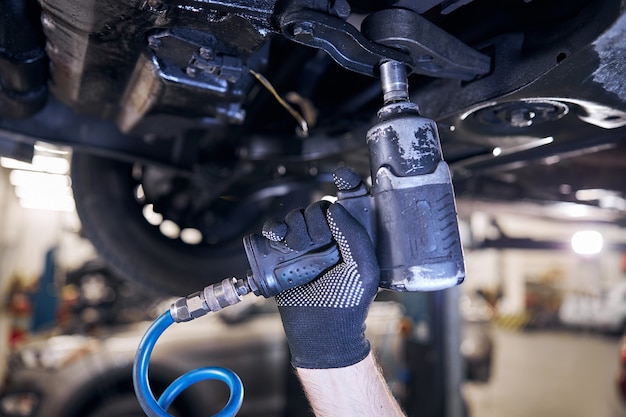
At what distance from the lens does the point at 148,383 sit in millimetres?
585

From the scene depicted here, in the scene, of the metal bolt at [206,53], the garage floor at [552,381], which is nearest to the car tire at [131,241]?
the metal bolt at [206,53]

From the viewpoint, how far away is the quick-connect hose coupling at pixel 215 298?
565 mm

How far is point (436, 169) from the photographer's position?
0.50 metres

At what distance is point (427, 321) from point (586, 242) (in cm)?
109

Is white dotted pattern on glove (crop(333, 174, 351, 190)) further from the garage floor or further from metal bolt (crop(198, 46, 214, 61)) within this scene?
the garage floor

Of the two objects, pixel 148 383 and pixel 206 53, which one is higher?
pixel 206 53

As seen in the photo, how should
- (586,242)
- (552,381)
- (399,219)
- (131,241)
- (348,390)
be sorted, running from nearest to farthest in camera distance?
(399,219) < (348,390) < (131,241) < (586,242) < (552,381)

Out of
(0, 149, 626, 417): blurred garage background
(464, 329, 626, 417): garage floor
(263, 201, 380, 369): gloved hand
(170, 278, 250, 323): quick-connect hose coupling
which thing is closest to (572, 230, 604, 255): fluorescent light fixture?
(0, 149, 626, 417): blurred garage background

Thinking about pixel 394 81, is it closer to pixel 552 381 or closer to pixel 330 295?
pixel 330 295

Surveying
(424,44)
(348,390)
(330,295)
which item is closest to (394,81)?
(424,44)

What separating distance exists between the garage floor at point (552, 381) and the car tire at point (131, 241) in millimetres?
2576

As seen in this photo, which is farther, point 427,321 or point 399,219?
point 427,321

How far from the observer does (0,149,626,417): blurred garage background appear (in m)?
2.19

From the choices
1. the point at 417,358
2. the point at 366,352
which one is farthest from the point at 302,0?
the point at 417,358
